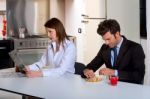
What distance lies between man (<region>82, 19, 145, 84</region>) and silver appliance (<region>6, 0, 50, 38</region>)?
2.79 metres

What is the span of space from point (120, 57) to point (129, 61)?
88mm

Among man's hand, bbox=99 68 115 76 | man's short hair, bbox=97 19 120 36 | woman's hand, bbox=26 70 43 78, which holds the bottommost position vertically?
woman's hand, bbox=26 70 43 78

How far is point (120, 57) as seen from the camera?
8.56ft

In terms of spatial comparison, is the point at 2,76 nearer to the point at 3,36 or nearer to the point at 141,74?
the point at 141,74

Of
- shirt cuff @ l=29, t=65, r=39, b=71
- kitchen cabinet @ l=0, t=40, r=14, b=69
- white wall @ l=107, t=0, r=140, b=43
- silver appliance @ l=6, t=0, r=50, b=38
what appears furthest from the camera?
silver appliance @ l=6, t=0, r=50, b=38

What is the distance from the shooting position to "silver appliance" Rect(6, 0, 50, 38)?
518 cm

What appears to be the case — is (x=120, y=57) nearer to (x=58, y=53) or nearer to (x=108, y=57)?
(x=108, y=57)

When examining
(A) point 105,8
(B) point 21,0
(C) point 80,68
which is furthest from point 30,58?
(C) point 80,68

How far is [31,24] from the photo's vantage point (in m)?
5.41

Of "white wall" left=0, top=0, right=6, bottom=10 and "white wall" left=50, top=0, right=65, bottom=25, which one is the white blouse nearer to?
"white wall" left=0, top=0, right=6, bottom=10

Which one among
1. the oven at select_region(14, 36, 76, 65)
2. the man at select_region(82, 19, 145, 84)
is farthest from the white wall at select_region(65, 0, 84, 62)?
the man at select_region(82, 19, 145, 84)

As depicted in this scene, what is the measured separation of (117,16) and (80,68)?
193cm

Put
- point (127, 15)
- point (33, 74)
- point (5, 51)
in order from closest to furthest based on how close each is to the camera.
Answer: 1. point (33, 74)
2. point (127, 15)
3. point (5, 51)

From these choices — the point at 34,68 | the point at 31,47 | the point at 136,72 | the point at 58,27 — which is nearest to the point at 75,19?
the point at 31,47
